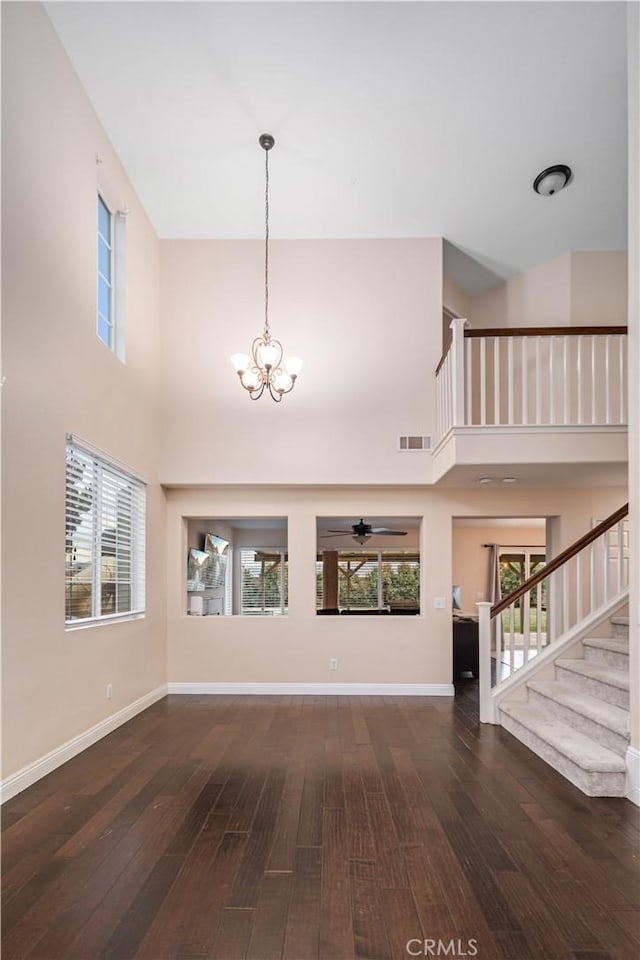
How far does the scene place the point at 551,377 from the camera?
17.7 ft

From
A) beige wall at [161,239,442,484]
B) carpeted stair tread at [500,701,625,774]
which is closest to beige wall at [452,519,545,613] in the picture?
beige wall at [161,239,442,484]

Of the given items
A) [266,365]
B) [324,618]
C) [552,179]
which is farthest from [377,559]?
[552,179]

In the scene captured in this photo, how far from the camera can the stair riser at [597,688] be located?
431cm

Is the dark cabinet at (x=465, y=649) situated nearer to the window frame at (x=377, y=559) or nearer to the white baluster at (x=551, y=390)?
the white baluster at (x=551, y=390)

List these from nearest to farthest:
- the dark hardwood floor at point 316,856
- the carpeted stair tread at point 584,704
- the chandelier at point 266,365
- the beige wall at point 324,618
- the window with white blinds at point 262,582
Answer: the dark hardwood floor at point 316,856, the carpeted stair tread at point 584,704, the chandelier at point 266,365, the beige wall at point 324,618, the window with white blinds at point 262,582

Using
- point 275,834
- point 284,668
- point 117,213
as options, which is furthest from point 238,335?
point 275,834

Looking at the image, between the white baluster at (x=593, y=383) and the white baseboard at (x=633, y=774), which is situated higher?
the white baluster at (x=593, y=383)

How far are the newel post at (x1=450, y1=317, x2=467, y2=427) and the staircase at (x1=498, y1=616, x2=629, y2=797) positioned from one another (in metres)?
2.26

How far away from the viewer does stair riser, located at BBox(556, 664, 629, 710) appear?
4309mm

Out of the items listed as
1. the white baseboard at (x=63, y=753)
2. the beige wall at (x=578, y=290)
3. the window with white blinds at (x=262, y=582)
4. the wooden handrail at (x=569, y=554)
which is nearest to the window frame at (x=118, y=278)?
the white baseboard at (x=63, y=753)

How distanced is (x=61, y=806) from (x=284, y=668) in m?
3.55

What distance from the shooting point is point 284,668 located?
682 cm

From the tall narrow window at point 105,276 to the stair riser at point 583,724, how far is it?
4848 mm

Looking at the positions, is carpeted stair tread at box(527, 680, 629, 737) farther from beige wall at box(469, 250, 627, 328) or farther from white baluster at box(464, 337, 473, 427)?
beige wall at box(469, 250, 627, 328)
